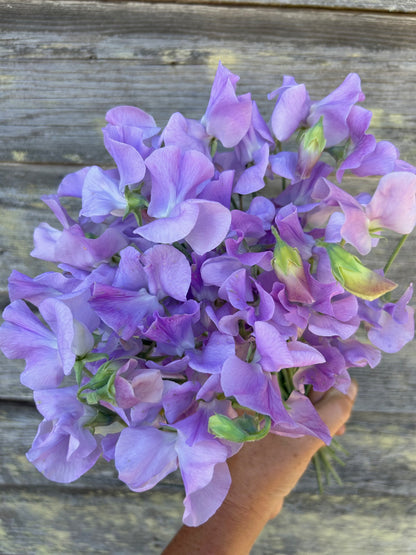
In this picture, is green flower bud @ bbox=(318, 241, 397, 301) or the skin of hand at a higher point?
green flower bud @ bbox=(318, 241, 397, 301)

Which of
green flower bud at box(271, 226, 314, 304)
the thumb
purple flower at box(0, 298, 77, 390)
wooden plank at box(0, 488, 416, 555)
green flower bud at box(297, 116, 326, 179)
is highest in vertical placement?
green flower bud at box(297, 116, 326, 179)

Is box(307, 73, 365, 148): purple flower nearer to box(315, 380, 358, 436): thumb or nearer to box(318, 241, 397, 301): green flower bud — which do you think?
box(318, 241, 397, 301): green flower bud

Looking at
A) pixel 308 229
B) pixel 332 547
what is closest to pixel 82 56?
pixel 308 229

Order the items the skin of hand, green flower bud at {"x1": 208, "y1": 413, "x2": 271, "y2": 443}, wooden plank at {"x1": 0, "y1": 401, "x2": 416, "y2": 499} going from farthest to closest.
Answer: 1. wooden plank at {"x1": 0, "y1": 401, "x2": 416, "y2": 499}
2. the skin of hand
3. green flower bud at {"x1": 208, "y1": 413, "x2": 271, "y2": 443}

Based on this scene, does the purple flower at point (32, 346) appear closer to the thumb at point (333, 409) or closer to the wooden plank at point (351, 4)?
the thumb at point (333, 409)

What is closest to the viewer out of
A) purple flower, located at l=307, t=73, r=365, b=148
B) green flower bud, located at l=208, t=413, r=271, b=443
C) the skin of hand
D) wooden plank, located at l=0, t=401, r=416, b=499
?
green flower bud, located at l=208, t=413, r=271, b=443

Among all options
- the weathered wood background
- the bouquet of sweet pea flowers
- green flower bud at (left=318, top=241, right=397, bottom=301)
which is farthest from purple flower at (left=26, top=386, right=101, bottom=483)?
the weathered wood background

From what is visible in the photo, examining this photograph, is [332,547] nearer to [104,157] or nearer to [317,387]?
[317,387]
